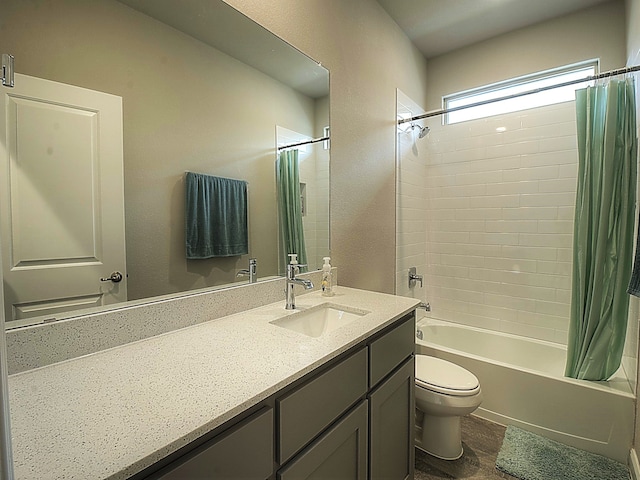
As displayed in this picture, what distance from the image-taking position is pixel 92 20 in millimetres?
1022

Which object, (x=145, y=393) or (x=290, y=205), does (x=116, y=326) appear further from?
(x=290, y=205)

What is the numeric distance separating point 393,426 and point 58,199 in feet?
4.88

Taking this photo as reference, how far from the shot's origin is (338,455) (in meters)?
1.07

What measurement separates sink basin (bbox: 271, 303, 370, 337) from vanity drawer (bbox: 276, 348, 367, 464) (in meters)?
0.34

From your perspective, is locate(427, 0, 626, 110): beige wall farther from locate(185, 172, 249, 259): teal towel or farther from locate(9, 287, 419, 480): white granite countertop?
locate(9, 287, 419, 480): white granite countertop

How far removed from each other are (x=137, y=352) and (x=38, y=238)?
0.43m

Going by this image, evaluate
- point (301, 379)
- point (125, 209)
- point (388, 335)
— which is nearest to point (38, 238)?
point (125, 209)

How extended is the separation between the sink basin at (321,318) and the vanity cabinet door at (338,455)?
15.9 inches

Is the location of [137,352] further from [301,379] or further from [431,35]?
[431,35]

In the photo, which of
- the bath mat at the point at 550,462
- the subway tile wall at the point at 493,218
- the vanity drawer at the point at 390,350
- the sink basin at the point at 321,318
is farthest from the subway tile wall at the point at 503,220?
the sink basin at the point at 321,318

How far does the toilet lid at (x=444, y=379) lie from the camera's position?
1.75 m

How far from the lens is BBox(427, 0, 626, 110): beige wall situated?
2.33 metres

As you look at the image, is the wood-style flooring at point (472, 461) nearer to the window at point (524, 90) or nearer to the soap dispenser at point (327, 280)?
the soap dispenser at point (327, 280)

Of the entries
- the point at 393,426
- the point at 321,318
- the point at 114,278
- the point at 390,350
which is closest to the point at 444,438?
the point at 393,426
